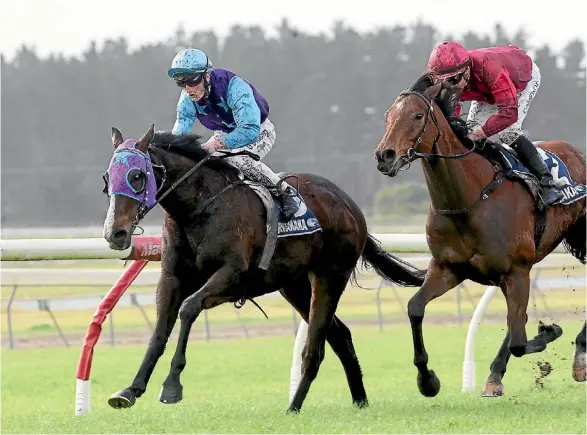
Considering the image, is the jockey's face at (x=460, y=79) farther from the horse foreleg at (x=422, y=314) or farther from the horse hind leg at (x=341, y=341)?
the horse hind leg at (x=341, y=341)

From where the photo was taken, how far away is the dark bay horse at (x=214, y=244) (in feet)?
20.5

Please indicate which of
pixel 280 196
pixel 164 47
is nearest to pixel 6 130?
pixel 164 47

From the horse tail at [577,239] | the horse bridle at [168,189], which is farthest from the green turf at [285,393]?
the horse bridle at [168,189]

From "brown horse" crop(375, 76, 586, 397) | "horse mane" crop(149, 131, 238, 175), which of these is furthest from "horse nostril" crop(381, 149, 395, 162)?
"horse mane" crop(149, 131, 238, 175)

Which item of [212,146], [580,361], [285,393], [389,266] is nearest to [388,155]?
[212,146]

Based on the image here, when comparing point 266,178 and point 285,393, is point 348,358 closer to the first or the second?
point 266,178

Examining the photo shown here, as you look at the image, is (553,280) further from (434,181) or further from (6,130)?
(6,130)

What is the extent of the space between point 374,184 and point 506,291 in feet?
101

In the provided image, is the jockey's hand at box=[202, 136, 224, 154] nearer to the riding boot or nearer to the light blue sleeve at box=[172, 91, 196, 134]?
the riding boot

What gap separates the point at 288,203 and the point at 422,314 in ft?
3.20

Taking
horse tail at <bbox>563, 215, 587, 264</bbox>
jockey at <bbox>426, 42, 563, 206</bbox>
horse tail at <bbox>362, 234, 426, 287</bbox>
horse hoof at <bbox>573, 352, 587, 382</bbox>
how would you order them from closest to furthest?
1. jockey at <bbox>426, 42, 563, 206</bbox>
2. horse hoof at <bbox>573, 352, 587, 382</bbox>
3. horse tail at <bbox>563, 215, 587, 264</bbox>
4. horse tail at <bbox>362, 234, 426, 287</bbox>

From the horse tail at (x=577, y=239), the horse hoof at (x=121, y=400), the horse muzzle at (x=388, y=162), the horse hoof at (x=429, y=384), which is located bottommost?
the horse hoof at (x=429, y=384)

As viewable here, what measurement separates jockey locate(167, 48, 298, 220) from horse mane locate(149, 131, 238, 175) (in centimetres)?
5

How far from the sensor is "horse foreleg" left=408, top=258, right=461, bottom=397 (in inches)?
260
